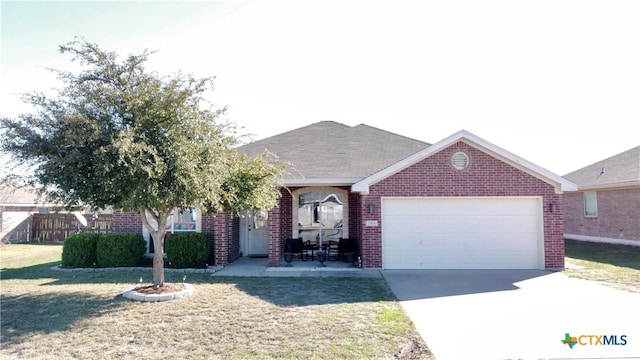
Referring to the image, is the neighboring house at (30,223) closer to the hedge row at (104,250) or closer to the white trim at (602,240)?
the hedge row at (104,250)

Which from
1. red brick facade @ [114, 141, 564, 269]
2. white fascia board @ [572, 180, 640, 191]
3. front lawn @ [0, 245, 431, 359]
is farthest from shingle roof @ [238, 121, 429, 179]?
white fascia board @ [572, 180, 640, 191]

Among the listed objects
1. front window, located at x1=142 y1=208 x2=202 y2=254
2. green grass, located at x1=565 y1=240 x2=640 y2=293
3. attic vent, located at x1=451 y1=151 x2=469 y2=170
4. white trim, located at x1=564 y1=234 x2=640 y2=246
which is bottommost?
green grass, located at x1=565 y1=240 x2=640 y2=293

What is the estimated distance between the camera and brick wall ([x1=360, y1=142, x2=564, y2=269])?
1184 centimetres

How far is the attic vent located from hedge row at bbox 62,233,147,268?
32.3 feet

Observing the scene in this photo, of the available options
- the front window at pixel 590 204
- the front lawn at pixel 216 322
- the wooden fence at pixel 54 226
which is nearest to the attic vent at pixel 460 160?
the front lawn at pixel 216 322

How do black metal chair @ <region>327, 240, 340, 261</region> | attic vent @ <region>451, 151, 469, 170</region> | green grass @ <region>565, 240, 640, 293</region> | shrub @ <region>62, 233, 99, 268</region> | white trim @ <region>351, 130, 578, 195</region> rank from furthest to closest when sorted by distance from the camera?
black metal chair @ <region>327, 240, 340, 261</region> → shrub @ <region>62, 233, 99, 268</region> → attic vent @ <region>451, 151, 469, 170</region> → white trim @ <region>351, 130, 578, 195</region> → green grass @ <region>565, 240, 640, 293</region>

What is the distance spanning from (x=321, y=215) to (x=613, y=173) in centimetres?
1455

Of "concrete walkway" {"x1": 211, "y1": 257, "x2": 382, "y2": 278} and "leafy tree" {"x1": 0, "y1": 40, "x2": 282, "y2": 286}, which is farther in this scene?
"concrete walkway" {"x1": 211, "y1": 257, "x2": 382, "y2": 278}

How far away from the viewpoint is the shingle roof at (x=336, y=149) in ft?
42.4

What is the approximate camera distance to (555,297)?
8.51 metres

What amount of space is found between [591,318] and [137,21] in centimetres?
1090

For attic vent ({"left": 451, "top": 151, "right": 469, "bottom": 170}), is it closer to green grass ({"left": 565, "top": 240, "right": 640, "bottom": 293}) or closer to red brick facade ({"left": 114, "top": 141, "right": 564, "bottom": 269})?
red brick facade ({"left": 114, "top": 141, "right": 564, "bottom": 269})

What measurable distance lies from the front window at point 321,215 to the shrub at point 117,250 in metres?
5.44

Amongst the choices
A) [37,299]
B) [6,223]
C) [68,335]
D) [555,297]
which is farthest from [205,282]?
[6,223]
